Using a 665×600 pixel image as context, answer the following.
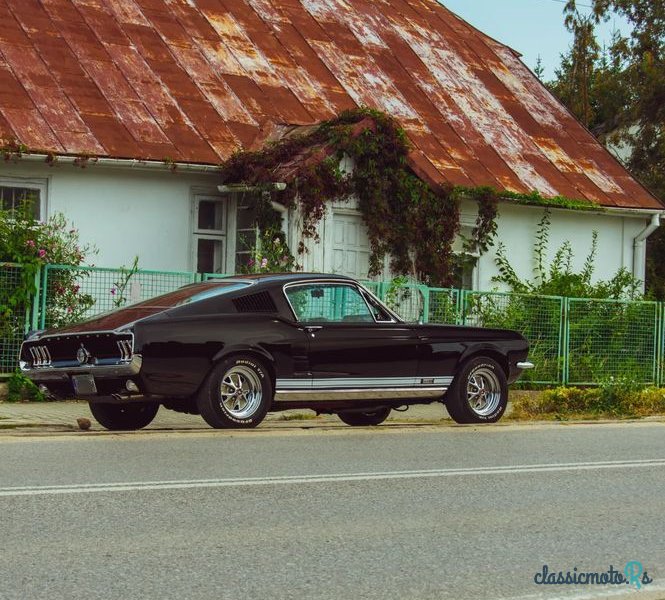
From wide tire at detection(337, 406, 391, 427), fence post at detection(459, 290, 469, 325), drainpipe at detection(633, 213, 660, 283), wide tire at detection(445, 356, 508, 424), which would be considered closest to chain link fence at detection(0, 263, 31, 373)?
wide tire at detection(337, 406, 391, 427)

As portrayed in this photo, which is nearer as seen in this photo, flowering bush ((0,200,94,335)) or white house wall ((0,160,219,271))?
flowering bush ((0,200,94,335))

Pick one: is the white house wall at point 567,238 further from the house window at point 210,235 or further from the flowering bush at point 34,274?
the flowering bush at point 34,274

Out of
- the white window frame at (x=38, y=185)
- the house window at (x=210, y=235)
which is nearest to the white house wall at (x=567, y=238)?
the house window at (x=210, y=235)

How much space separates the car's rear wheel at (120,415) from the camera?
13072 millimetres

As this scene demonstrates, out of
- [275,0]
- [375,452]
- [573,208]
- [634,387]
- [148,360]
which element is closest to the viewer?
[375,452]

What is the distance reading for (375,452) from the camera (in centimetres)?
1101

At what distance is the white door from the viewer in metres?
21.5

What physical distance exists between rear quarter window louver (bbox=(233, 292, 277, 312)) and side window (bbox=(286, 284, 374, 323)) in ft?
0.88

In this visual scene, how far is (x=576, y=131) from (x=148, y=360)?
1766 centimetres

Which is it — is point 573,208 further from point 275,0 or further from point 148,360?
point 148,360

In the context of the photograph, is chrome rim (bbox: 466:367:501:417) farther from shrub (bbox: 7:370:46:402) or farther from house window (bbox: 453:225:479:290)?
house window (bbox: 453:225:479:290)

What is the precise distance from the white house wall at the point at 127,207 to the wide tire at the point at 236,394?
27.0ft

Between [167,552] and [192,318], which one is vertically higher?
[192,318]

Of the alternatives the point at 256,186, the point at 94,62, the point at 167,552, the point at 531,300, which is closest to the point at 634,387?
the point at 531,300
